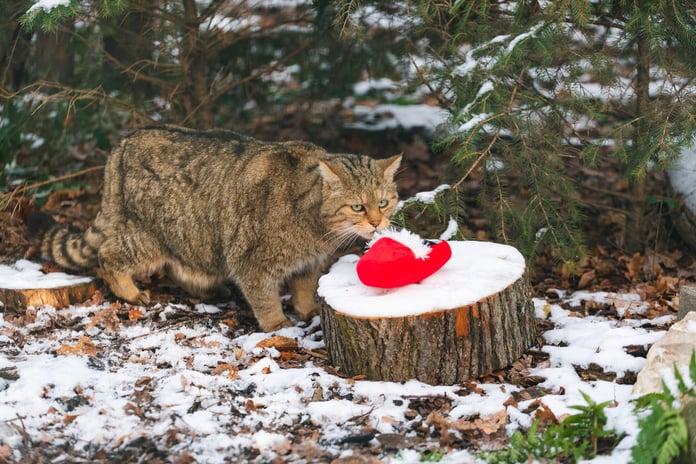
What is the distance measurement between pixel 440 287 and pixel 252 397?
4.00 feet

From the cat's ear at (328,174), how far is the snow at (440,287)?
22.7 inches

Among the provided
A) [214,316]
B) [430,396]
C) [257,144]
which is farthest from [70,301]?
[430,396]

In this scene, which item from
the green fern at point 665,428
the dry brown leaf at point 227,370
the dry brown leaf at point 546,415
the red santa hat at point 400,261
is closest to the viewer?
the green fern at point 665,428

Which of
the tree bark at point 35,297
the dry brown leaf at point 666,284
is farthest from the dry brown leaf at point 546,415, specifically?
the tree bark at point 35,297

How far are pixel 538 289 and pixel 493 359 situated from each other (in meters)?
1.81

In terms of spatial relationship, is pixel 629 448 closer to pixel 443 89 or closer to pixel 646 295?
pixel 646 295

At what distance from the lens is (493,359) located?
4.36 meters

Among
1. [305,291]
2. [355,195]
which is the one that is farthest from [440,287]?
[305,291]

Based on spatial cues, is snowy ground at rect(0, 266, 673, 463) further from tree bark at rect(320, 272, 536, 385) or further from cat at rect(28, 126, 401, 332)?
cat at rect(28, 126, 401, 332)

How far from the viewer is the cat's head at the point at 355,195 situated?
197 inches

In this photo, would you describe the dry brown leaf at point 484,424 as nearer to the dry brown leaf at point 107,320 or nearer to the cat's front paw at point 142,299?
the dry brown leaf at point 107,320

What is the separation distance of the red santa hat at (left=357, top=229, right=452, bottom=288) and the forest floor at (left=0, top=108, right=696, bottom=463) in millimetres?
594

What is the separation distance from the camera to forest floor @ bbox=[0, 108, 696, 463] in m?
3.66

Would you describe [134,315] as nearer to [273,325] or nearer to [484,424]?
[273,325]
